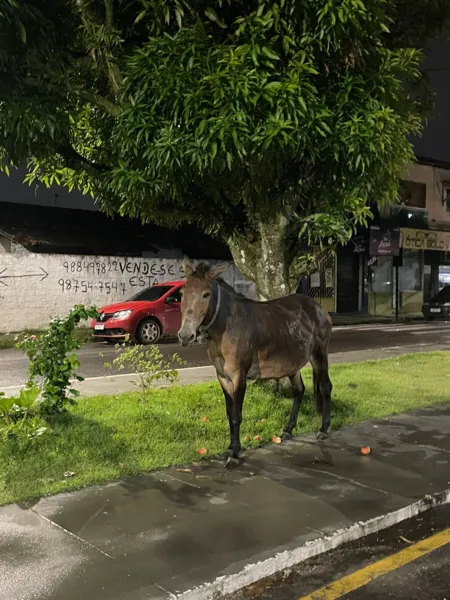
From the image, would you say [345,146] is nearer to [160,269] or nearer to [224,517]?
[224,517]

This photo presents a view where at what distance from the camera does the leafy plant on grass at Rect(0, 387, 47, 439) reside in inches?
220

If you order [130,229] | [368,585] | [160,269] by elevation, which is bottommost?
[368,585]

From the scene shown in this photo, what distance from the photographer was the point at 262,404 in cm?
758

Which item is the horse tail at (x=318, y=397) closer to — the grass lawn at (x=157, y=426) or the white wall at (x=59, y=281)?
the grass lawn at (x=157, y=426)

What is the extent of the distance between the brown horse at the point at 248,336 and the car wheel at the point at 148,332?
34.7ft

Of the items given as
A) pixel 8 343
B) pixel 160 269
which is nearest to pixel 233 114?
pixel 8 343

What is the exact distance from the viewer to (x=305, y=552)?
3822 millimetres

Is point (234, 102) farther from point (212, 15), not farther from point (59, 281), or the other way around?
Result: point (59, 281)

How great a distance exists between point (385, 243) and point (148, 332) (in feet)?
54.5

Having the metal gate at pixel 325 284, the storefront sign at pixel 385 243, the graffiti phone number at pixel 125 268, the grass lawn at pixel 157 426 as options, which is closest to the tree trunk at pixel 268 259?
the grass lawn at pixel 157 426

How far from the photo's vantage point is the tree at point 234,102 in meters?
5.70

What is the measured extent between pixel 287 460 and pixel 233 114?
330 centimetres

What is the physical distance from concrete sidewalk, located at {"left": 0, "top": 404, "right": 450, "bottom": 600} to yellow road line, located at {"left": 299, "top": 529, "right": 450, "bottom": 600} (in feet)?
1.01

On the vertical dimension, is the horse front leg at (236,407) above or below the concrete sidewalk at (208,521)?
above
